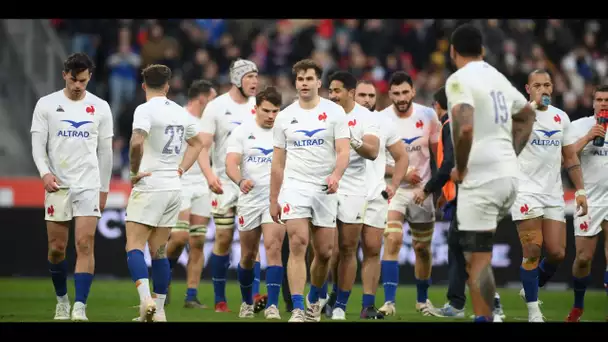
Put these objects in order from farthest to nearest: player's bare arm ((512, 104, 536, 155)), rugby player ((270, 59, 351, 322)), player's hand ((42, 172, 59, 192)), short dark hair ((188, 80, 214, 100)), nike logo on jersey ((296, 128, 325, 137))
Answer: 1. short dark hair ((188, 80, 214, 100))
2. player's hand ((42, 172, 59, 192))
3. nike logo on jersey ((296, 128, 325, 137))
4. rugby player ((270, 59, 351, 322))
5. player's bare arm ((512, 104, 536, 155))

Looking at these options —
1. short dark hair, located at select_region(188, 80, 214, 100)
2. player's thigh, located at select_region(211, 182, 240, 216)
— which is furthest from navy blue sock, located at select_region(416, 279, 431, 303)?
short dark hair, located at select_region(188, 80, 214, 100)

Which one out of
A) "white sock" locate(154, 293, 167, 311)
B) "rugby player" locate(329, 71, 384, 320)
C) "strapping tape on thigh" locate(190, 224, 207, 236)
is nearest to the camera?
"white sock" locate(154, 293, 167, 311)

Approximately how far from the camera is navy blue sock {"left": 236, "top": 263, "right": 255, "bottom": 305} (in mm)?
12609

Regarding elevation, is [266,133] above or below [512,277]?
above

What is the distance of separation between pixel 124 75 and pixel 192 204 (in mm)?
8228

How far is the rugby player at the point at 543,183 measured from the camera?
458 inches

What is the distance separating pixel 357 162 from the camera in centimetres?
1226

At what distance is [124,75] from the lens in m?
22.1

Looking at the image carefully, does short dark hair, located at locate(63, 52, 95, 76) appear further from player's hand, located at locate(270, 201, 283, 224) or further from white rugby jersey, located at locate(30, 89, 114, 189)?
player's hand, located at locate(270, 201, 283, 224)

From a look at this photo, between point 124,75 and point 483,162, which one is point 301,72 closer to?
point 483,162

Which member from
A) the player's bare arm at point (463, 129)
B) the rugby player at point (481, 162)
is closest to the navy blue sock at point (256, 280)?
the rugby player at point (481, 162)

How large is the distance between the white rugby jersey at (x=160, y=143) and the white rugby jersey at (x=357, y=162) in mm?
1798

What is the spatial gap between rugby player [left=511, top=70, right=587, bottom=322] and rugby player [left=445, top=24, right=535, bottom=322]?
8.11 feet

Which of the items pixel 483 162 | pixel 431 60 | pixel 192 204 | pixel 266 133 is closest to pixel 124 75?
pixel 431 60
